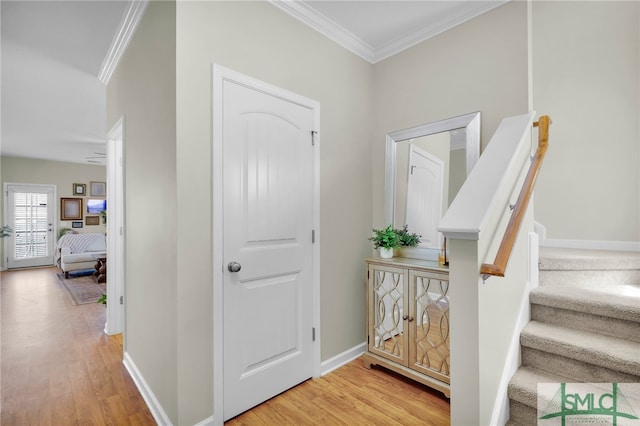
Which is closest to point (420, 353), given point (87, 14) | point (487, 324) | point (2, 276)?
point (487, 324)

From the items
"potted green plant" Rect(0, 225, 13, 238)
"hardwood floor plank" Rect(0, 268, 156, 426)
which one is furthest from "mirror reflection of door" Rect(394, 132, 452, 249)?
"potted green plant" Rect(0, 225, 13, 238)

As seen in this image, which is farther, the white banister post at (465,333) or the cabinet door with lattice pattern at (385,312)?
the cabinet door with lattice pattern at (385,312)

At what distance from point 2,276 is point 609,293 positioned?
371 inches

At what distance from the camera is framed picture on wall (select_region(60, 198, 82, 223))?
777 centimetres

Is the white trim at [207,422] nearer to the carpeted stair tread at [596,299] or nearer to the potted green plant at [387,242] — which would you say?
the potted green plant at [387,242]

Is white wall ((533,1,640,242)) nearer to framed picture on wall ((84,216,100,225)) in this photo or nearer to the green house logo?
the green house logo

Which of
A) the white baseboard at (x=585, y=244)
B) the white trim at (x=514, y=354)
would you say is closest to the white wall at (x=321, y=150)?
the white trim at (x=514, y=354)

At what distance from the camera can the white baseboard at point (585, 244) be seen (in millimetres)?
2463

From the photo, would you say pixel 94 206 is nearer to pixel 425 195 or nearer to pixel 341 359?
pixel 341 359

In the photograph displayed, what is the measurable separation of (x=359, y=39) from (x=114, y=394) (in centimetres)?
323

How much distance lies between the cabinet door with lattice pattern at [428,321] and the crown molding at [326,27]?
190 centimetres

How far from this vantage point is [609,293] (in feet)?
5.90

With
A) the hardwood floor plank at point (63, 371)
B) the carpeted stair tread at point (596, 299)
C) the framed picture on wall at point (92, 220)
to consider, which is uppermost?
the framed picture on wall at point (92, 220)

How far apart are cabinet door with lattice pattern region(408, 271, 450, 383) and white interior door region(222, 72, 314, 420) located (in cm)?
73
